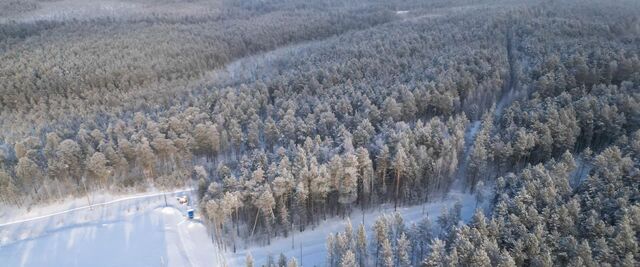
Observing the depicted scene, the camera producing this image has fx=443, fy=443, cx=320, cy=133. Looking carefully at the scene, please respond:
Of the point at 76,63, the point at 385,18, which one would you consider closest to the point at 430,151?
the point at 76,63

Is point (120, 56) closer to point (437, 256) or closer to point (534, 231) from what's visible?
point (437, 256)

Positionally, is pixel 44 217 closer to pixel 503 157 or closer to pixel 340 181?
pixel 340 181

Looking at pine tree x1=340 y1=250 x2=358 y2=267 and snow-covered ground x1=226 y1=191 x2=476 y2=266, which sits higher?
pine tree x1=340 y1=250 x2=358 y2=267

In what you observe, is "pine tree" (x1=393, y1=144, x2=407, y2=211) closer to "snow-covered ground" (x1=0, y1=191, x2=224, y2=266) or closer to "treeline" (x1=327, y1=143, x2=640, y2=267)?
"treeline" (x1=327, y1=143, x2=640, y2=267)

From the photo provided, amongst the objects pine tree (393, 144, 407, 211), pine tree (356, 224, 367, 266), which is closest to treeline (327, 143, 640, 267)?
pine tree (356, 224, 367, 266)

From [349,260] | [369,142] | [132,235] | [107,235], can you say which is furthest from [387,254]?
[107,235]

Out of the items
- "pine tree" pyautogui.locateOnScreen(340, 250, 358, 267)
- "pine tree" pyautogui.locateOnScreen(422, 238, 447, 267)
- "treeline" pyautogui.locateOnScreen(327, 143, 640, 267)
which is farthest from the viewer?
"pine tree" pyautogui.locateOnScreen(340, 250, 358, 267)
